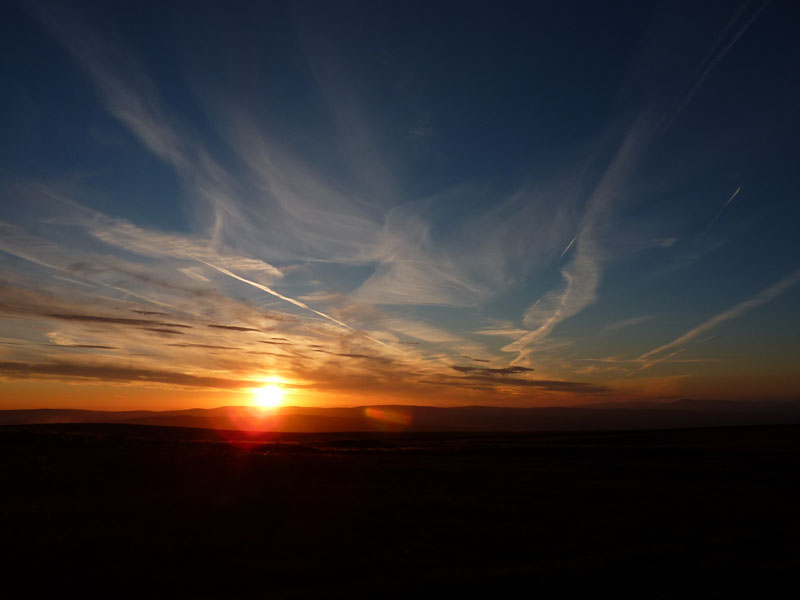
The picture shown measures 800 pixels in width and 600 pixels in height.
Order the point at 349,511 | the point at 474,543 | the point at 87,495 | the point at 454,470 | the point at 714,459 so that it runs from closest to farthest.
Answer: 1. the point at 474,543
2. the point at 349,511
3. the point at 87,495
4. the point at 454,470
5. the point at 714,459

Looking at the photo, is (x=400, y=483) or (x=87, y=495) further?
(x=400, y=483)

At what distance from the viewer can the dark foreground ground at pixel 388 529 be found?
13578 mm

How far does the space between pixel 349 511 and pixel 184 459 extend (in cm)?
2169

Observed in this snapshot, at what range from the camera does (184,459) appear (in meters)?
38.0

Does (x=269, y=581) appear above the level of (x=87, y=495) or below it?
below

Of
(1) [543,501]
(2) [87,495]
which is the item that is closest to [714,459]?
(1) [543,501]

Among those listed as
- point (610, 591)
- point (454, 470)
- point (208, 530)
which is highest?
point (454, 470)

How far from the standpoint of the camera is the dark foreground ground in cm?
1358

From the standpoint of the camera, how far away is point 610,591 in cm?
1300

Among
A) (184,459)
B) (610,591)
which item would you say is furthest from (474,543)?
(184,459)

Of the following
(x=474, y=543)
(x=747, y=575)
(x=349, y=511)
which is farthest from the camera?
(x=349, y=511)

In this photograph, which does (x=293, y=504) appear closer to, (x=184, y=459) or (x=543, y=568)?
(x=543, y=568)

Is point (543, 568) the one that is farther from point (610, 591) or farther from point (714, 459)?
point (714, 459)

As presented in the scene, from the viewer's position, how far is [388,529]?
19.7m
